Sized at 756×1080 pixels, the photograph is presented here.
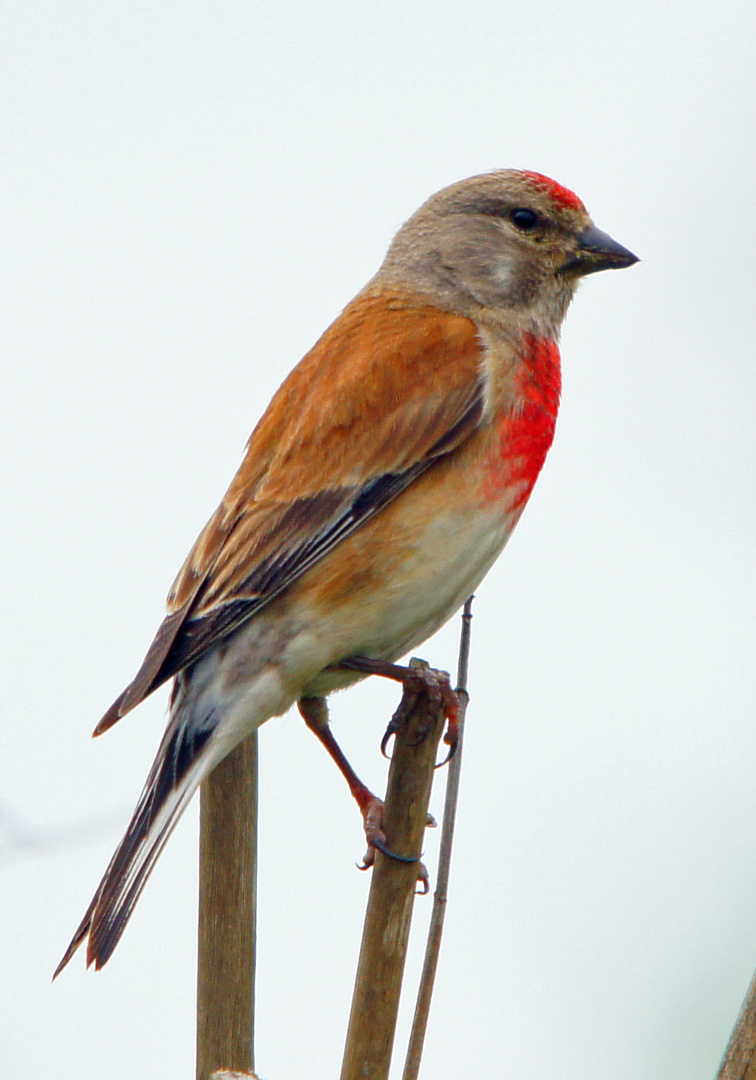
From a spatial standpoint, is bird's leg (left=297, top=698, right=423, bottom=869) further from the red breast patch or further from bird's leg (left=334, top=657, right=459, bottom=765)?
the red breast patch

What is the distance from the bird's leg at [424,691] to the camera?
2.84m

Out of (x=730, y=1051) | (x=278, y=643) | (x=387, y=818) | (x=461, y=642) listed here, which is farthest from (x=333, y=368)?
(x=730, y=1051)

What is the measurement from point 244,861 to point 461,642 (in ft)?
2.09

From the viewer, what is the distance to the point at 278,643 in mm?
3424

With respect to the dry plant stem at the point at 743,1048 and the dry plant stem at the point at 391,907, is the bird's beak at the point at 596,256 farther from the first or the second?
the dry plant stem at the point at 743,1048

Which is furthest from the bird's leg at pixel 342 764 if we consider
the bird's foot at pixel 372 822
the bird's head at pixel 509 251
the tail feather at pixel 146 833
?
the bird's head at pixel 509 251

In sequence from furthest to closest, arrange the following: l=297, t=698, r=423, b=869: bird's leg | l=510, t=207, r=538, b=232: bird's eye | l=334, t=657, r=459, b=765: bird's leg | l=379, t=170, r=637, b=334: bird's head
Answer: l=510, t=207, r=538, b=232: bird's eye, l=379, t=170, r=637, b=334: bird's head, l=297, t=698, r=423, b=869: bird's leg, l=334, t=657, r=459, b=765: bird's leg

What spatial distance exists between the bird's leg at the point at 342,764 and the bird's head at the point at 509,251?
124 centimetres

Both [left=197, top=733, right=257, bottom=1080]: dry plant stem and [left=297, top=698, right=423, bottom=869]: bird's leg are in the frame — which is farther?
[left=297, top=698, right=423, bottom=869]: bird's leg

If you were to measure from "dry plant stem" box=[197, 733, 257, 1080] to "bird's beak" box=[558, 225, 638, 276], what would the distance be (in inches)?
86.4

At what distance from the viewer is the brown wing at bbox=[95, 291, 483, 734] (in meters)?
3.40

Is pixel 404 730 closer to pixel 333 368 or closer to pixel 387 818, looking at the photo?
pixel 387 818

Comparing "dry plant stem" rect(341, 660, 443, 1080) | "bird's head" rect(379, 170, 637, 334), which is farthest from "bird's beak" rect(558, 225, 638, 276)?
"dry plant stem" rect(341, 660, 443, 1080)

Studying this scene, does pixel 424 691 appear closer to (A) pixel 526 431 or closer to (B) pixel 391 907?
(B) pixel 391 907
